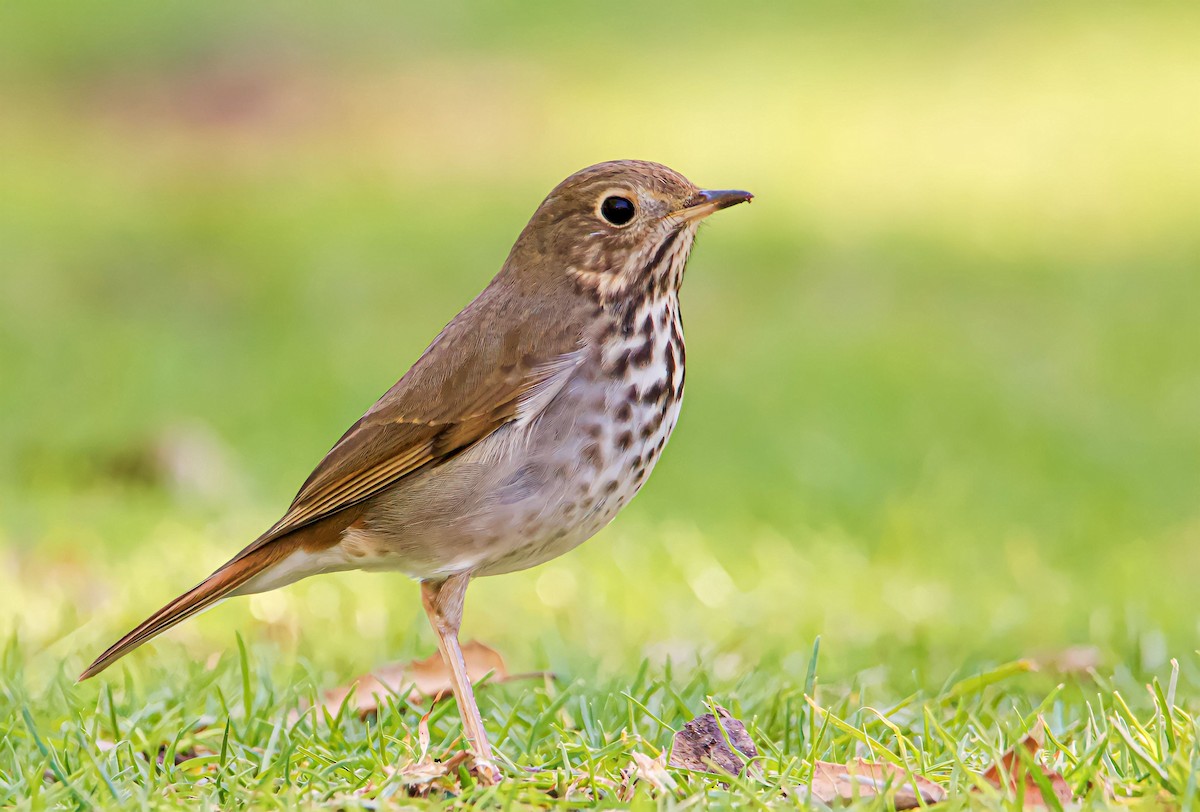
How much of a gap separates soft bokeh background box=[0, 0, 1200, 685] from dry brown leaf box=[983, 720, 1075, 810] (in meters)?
1.40

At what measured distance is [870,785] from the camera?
10.3ft

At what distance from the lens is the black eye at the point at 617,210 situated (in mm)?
4012

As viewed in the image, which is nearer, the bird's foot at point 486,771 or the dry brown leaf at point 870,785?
the dry brown leaf at point 870,785

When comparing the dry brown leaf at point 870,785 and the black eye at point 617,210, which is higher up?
the black eye at point 617,210

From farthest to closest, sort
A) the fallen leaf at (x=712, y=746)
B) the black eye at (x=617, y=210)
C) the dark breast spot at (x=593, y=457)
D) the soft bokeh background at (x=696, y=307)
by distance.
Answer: the soft bokeh background at (x=696, y=307), the black eye at (x=617, y=210), the dark breast spot at (x=593, y=457), the fallen leaf at (x=712, y=746)

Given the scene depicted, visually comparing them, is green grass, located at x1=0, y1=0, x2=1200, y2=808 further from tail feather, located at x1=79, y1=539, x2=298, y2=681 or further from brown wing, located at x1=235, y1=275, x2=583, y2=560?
brown wing, located at x1=235, y1=275, x2=583, y2=560

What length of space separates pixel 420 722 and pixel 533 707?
0.46 meters

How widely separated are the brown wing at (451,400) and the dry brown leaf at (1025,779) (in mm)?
1321

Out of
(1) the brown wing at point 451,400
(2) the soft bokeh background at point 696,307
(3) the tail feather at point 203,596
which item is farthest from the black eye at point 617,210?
(2) the soft bokeh background at point 696,307

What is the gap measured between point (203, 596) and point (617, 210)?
1.38 m

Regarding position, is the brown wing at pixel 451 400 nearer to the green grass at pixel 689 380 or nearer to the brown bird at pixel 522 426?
the brown bird at pixel 522 426

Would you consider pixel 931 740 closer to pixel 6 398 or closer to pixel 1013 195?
pixel 6 398

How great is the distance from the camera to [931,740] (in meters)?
3.55

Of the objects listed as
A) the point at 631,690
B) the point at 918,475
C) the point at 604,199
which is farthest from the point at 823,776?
the point at 918,475
